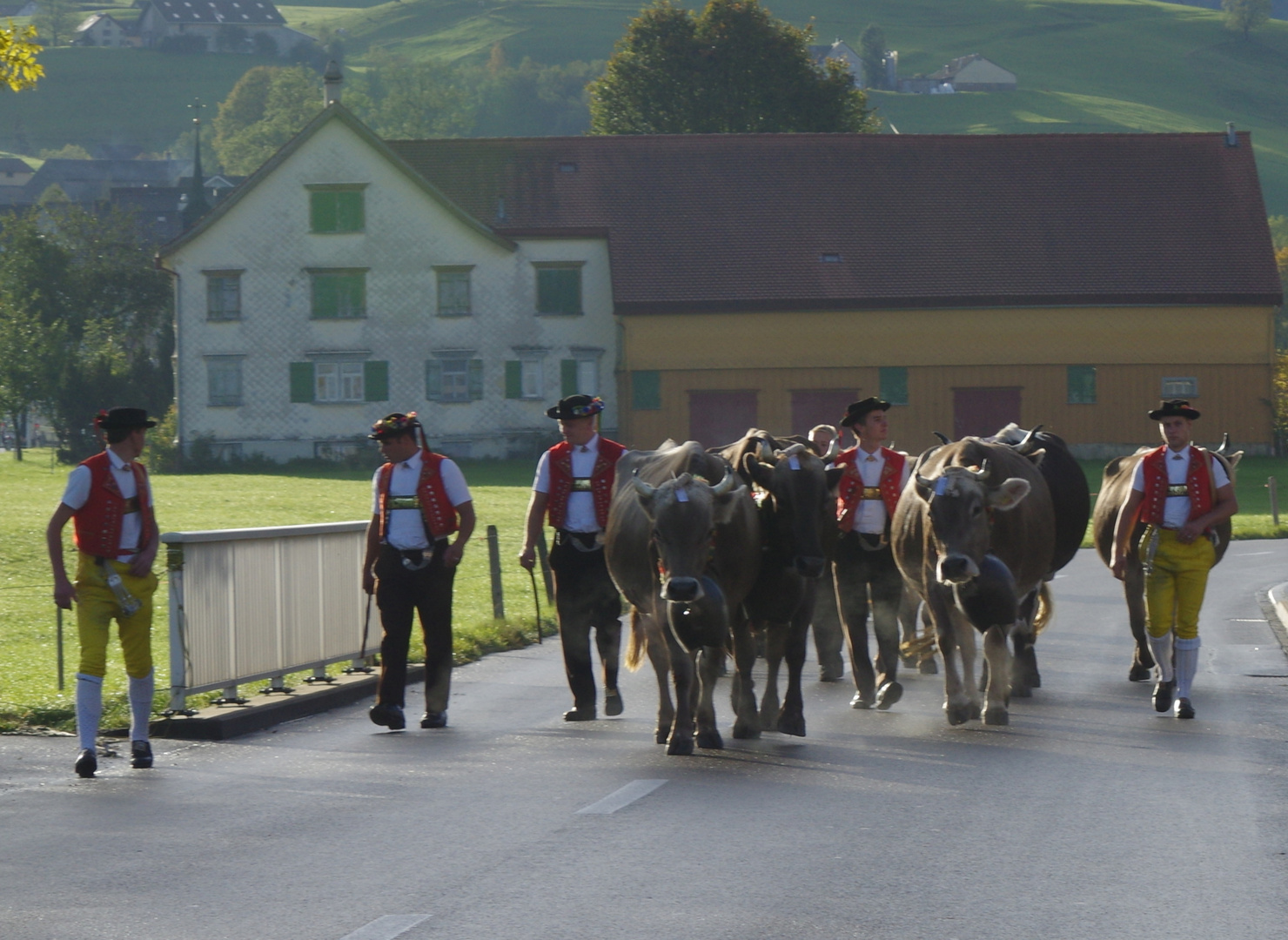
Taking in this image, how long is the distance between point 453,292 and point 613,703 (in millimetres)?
47695

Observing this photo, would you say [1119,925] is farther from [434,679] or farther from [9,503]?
[9,503]

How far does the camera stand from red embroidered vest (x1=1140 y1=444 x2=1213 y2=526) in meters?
12.3

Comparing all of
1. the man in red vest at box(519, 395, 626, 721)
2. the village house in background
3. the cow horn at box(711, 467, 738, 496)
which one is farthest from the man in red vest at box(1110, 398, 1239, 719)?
the village house in background

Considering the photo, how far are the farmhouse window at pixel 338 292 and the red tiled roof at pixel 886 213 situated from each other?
13.4 ft

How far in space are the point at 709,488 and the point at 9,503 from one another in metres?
32.9

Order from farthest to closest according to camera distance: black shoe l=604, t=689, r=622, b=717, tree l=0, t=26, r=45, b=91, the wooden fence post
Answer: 1. the wooden fence post
2. tree l=0, t=26, r=45, b=91
3. black shoe l=604, t=689, r=622, b=717

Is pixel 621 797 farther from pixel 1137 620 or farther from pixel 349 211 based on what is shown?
pixel 349 211

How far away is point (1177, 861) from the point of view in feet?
25.7

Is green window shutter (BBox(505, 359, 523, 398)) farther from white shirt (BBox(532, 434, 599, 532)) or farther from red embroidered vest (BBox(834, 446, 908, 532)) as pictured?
white shirt (BBox(532, 434, 599, 532))

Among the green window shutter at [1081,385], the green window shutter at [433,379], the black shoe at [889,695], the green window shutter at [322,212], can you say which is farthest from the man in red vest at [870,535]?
the green window shutter at [322,212]

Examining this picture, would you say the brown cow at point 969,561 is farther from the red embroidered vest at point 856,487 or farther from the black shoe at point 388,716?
the black shoe at point 388,716

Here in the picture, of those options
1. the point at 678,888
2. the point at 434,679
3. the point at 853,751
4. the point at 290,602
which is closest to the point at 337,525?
the point at 290,602

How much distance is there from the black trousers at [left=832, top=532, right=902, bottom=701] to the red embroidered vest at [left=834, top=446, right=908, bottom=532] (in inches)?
5.5

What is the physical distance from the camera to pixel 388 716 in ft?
40.2
